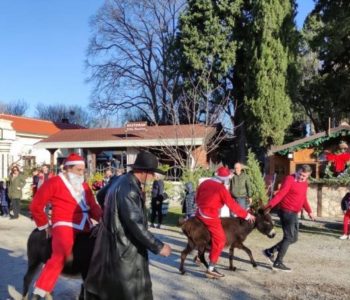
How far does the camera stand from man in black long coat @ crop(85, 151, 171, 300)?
4344mm

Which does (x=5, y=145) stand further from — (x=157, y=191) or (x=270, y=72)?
(x=157, y=191)

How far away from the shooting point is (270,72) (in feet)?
94.5

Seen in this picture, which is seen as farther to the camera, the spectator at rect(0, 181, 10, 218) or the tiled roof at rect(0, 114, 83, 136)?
the tiled roof at rect(0, 114, 83, 136)

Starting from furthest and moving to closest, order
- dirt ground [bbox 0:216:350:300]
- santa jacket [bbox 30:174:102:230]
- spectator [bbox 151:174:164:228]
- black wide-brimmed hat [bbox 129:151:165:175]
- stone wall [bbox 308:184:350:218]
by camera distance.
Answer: stone wall [bbox 308:184:350:218], spectator [bbox 151:174:164:228], dirt ground [bbox 0:216:350:300], santa jacket [bbox 30:174:102:230], black wide-brimmed hat [bbox 129:151:165:175]

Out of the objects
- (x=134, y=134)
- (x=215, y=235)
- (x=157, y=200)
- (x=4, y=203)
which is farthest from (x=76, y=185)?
(x=134, y=134)

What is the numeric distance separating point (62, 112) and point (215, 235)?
255ft

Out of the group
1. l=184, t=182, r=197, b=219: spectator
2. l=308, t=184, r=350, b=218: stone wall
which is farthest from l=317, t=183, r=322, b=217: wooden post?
l=184, t=182, r=197, b=219: spectator

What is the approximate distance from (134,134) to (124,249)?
2721 cm

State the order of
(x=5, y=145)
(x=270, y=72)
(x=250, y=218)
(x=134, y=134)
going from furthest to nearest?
(x=134, y=134), (x=270, y=72), (x=5, y=145), (x=250, y=218)

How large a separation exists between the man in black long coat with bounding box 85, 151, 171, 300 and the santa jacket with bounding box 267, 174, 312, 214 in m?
4.66

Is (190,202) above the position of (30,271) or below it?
above

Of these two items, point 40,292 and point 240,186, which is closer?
point 40,292

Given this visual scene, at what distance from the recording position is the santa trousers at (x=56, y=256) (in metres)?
5.61

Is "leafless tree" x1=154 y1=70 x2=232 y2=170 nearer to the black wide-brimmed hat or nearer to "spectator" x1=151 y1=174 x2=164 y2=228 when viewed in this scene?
"spectator" x1=151 y1=174 x2=164 y2=228
